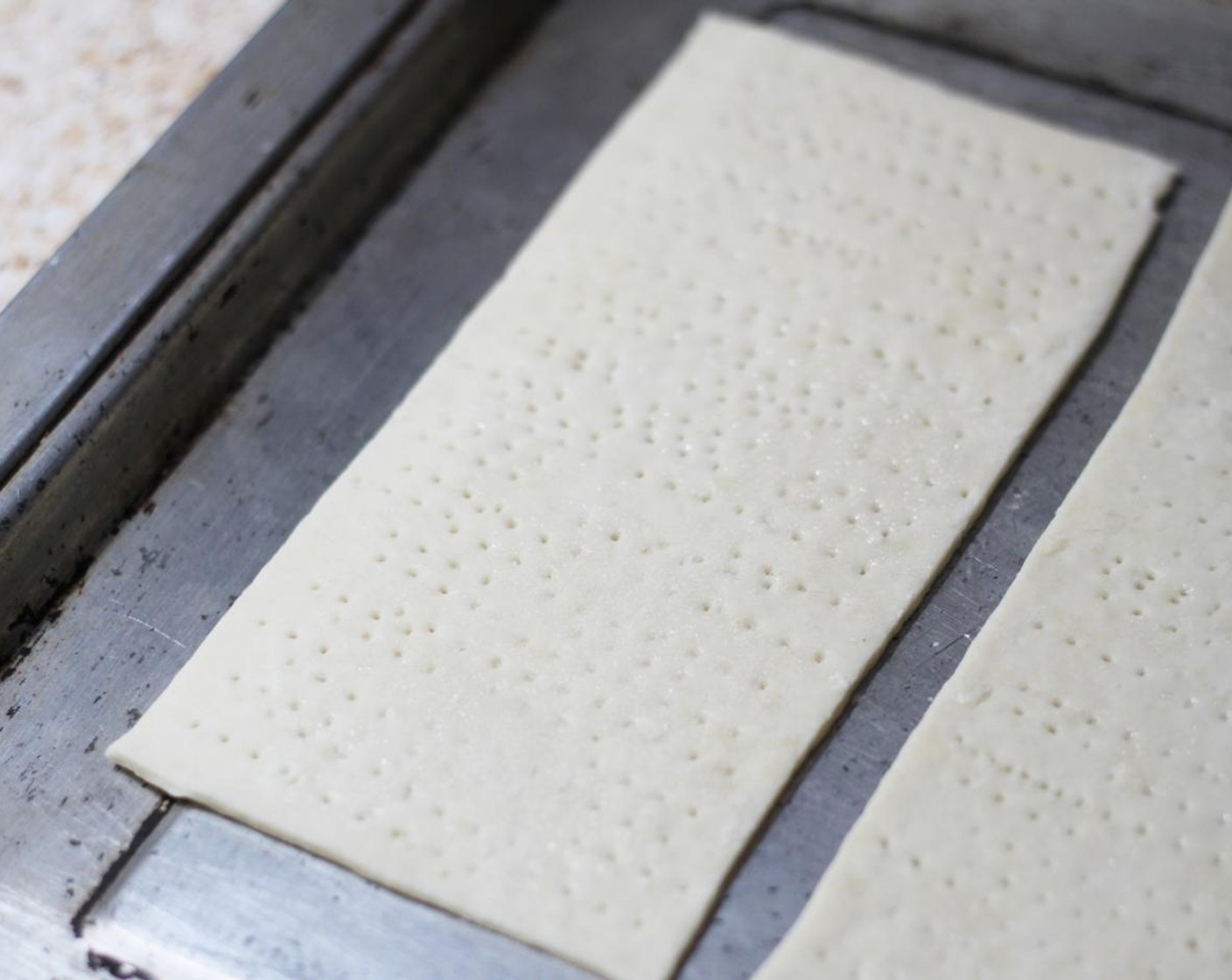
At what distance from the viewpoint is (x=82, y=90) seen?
1.46 metres

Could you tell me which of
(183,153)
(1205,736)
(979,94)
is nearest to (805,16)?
(979,94)

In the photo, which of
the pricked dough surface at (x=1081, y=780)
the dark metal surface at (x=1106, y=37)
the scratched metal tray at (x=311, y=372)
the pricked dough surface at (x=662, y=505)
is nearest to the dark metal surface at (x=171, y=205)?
the scratched metal tray at (x=311, y=372)

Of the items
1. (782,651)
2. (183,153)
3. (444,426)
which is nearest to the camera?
(782,651)

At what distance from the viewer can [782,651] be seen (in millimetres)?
1070

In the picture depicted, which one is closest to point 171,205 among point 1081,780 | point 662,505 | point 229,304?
point 229,304

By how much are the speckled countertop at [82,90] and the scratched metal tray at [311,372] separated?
0.10 m

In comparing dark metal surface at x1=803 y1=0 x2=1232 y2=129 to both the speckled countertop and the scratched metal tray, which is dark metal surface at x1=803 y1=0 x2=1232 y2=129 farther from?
the speckled countertop

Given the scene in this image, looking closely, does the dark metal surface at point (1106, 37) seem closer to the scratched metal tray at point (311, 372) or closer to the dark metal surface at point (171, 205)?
the scratched metal tray at point (311, 372)

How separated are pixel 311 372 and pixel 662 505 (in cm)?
38

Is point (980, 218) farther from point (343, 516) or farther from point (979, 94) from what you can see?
point (343, 516)

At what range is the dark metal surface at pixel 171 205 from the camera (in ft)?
3.86

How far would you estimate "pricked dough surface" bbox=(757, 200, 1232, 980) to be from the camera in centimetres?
94

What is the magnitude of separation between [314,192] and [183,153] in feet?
0.42

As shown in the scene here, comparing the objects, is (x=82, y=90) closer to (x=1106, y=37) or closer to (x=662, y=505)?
(x=662, y=505)
